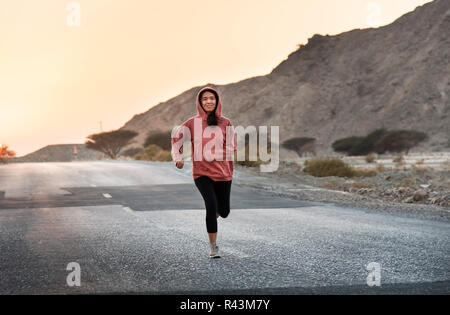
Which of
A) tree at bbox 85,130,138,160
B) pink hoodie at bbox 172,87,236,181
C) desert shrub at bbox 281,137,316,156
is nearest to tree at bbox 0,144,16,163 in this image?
tree at bbox 85,130,138,160

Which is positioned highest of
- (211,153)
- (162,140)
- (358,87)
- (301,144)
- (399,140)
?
(358,87)

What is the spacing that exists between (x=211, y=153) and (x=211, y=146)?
8 centimetres

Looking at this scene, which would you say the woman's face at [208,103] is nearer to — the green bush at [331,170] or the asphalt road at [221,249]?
the asphalt road at [221,249]

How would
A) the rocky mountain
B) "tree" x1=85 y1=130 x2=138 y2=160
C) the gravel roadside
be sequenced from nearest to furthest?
the gravel roadside < "tree" x1=85 y1=130 x2=138 y2=160 < the rocky mountain

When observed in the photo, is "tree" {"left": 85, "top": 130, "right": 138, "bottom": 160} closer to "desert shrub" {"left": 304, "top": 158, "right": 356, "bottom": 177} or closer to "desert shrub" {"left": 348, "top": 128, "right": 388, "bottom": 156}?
"desert shrub" {"left": 348, "top": 128, "right": 388, "bottom": 156}

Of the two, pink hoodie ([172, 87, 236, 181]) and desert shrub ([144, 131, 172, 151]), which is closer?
pink hoodie ([172, 87, 236, 181])

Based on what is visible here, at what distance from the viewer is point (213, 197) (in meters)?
6.59

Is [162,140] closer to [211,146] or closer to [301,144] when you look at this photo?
[301,144]

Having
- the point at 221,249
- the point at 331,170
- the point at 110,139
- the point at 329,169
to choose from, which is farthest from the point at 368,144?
the point at 221,249

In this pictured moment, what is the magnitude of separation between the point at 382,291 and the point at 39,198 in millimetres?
13045

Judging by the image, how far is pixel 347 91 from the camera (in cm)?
10562

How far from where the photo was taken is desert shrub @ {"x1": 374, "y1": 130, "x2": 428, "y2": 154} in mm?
70250

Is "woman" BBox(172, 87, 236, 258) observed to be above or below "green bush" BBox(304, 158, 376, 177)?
above
